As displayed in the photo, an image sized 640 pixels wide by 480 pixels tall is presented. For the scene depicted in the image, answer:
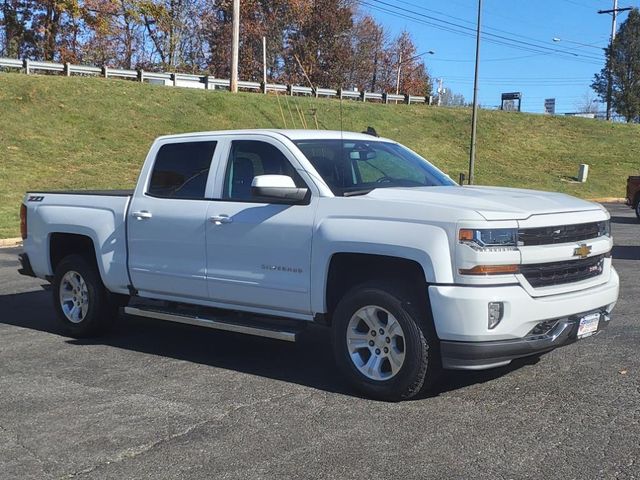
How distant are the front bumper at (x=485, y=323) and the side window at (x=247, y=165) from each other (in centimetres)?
184

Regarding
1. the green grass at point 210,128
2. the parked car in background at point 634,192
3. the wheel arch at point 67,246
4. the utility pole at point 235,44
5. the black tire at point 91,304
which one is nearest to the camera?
the black tire at point 91,304

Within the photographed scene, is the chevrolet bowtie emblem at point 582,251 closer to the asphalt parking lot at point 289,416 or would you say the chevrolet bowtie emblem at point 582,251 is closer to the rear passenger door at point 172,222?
the asphalt parking lot at point 289,416

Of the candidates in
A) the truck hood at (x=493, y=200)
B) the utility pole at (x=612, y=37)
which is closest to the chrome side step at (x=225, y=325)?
the truck hood at (x=493, y=200)

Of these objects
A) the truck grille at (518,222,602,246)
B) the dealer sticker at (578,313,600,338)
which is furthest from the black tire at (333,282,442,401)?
the dealer sticker at (578,313,600,338)

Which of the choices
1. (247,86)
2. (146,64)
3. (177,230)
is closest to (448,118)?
(247,86)

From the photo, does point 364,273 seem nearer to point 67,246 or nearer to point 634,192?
point 67,246

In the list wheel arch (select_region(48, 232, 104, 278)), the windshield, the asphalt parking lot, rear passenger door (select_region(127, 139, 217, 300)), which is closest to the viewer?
the asphalt parking lot

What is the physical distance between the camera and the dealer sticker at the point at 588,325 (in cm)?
500

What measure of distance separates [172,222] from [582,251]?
335 cm

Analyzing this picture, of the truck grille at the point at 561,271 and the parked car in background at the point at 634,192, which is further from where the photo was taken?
the parked car in background at the point at 634,192

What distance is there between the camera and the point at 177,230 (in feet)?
20.4

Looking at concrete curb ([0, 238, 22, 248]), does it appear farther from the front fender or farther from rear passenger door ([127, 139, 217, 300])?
the front fender

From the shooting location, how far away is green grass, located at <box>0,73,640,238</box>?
2305 centimetres

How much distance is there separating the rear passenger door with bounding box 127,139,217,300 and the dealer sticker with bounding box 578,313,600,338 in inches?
117
